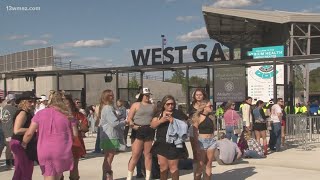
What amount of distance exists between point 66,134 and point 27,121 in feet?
4.00

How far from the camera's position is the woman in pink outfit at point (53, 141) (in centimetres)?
555

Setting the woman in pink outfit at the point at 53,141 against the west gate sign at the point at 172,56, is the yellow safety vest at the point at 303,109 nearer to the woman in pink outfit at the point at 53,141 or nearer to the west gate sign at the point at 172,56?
the west gate sign at the point at 172,56

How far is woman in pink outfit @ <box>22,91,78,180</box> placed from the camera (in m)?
5.55

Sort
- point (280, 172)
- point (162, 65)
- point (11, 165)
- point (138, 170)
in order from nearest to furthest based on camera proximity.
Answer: point (138, 170)
point (280, 172)
point (11, 165)
point (162, 65)

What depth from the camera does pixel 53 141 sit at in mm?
5551

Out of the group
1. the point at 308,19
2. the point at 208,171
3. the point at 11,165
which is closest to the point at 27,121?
the point at 208,171

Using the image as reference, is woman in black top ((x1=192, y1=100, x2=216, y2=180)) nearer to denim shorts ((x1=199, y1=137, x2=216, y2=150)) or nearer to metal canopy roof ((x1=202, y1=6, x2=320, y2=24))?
denim shorts ((x1=199, y1=137, x2=216, y2=150))

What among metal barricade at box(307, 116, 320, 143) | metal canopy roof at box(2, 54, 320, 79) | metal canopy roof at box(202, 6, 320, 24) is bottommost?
metal barricade at box(307, 116, 320, 143)

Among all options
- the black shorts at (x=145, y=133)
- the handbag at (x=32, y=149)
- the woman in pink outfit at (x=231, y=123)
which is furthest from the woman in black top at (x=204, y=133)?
the woman in pink outfit at (x=231, y=123)

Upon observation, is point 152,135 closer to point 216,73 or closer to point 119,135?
point 119,135

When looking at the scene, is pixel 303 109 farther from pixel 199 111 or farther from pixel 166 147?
pixel 166 147

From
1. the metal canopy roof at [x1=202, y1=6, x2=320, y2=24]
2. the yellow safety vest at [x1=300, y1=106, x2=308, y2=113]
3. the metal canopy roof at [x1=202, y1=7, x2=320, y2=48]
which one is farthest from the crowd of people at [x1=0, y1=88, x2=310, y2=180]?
the metal canopy roof at [x1=202, y1=7, x2=320, y2=48]

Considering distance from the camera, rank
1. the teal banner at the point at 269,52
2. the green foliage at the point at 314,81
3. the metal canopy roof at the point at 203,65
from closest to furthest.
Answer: the metal canopy roof at the point at 203,65
the teal banner at the point at 269,52
the green foliage at the point at 314,81

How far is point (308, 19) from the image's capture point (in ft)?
103
